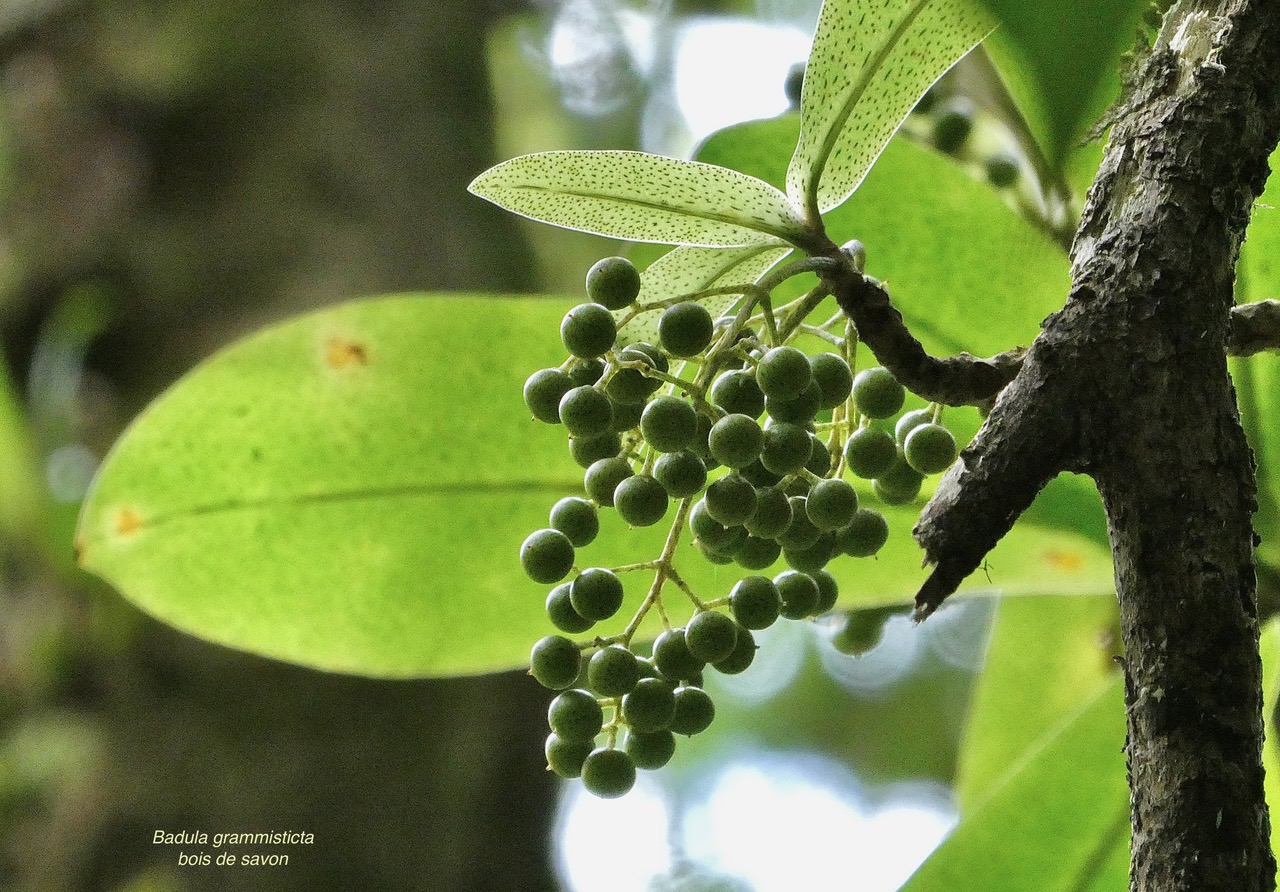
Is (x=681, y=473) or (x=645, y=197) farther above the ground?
(x=645, y=197)

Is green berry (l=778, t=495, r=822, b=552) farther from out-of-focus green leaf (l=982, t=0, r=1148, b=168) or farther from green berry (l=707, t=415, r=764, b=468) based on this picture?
out-of-focus green leaf (l=982, t=0, r=1148, b=168)

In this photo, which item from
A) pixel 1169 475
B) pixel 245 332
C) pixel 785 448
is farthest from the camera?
pixel 245 332

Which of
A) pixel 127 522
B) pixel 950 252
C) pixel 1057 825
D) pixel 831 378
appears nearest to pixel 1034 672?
pixel 1057 825

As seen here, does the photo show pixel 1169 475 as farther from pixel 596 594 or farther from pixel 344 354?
pixel 344 354

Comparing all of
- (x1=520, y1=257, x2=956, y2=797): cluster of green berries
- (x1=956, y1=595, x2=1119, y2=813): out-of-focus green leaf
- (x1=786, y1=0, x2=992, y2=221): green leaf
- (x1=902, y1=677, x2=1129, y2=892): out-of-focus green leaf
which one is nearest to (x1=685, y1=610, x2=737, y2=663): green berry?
(x1=520, y1=257, x2=956, y2=797): cluster of green berries

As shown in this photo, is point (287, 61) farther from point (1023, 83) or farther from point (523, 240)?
point (1023, 83)

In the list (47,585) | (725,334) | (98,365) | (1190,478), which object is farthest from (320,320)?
(47,585)

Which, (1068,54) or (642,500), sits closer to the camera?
(642,500)

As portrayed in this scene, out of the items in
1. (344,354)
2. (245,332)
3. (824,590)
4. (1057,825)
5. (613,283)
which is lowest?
(1057,825)

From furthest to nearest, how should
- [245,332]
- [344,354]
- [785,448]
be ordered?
[245,332]
[344,354]
[785,448]
